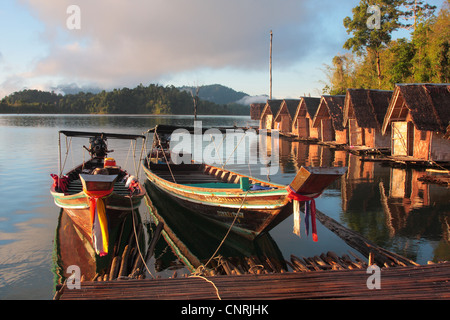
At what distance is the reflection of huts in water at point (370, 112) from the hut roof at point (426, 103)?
3.22 metres

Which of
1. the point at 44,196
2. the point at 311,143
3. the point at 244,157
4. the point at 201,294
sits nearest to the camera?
the point at 201,294

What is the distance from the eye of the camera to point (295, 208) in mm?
7355

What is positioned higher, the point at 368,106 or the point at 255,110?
the point at 255,110

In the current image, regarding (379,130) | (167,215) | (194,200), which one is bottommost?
(167,215)

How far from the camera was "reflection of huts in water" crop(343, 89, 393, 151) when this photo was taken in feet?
74.0

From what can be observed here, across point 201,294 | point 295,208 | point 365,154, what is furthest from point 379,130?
point 201,294

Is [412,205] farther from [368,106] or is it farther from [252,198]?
[368,106]

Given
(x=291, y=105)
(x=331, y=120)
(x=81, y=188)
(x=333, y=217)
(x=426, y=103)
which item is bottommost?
(x=333, y=217)

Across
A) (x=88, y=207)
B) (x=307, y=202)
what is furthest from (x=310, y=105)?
(x=88, y=207)

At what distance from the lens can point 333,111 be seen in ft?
90.2

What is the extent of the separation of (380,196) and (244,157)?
12897mm

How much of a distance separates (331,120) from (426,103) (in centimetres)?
A: 1185

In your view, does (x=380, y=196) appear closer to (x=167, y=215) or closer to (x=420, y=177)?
(x=420, y=177)
